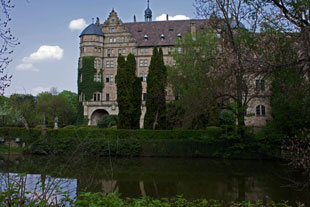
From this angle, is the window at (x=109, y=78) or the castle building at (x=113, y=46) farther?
the window at (x=109, y=78)

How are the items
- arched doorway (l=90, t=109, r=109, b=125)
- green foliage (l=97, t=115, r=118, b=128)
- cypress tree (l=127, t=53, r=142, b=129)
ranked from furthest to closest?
arched doorway (l=90, t=109, r=109, b=125) < green foliage (l=97, t=115, r=118, b=128) < cypress tree (l=127, t=53, r=142, b=129)

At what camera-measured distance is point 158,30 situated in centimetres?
4116

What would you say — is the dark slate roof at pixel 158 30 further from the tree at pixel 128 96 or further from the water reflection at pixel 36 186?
the water reflection at pixel 36 186

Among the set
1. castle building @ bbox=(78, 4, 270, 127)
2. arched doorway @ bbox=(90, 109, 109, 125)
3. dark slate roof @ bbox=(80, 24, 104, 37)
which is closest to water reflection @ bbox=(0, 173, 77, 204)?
castle building @ bbox=(78, 4, 270, 127)

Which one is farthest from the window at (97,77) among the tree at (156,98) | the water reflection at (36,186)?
the water reflection at (36,186)

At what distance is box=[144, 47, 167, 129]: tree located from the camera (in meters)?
24.1

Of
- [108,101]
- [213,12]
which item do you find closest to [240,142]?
[213,12]

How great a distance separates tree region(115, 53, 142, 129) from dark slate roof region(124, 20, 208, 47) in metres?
14.6

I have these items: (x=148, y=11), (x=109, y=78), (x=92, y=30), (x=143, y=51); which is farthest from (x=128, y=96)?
(x=148, y=11)

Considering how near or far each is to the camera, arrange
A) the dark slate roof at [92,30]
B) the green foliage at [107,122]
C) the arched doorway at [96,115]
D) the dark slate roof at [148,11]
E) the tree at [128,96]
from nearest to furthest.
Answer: the tree at [128,96]
the green foliage at [107,122]
the dark slate roof at [92,30]
the arched doorway at [96,115]
the dark slate roof at [148,11]

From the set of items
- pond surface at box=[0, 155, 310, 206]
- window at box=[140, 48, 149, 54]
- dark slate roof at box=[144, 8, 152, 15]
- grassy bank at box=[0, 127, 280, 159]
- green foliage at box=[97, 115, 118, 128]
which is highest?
dark slate roof at box=[144, 8, 152, 15]

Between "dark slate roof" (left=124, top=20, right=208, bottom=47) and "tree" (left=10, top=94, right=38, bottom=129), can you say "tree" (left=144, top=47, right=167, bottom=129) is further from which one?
"dark slate roof" (left=124, top=20, right=208, bottom=47)

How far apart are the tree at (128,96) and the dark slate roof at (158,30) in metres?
14.6

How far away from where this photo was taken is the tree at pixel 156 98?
78.9ft
